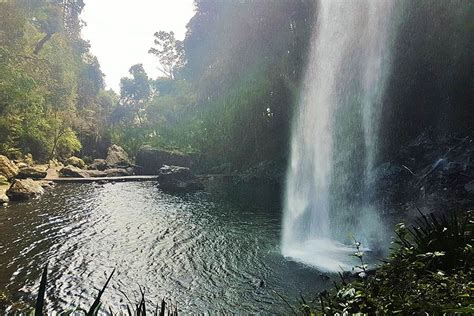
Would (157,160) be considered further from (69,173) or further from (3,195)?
(3,195)

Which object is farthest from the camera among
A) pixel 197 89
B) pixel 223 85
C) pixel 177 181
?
pixel 197 89

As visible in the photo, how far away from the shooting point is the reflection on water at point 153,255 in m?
10.4

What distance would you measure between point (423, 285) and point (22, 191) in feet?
93.3

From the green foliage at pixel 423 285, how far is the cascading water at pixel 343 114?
48.1ft

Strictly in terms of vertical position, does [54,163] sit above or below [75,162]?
below

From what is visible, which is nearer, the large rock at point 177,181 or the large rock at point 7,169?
the large rock at point 7,169

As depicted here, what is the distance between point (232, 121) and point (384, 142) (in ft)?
88.4

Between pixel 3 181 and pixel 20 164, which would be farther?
pixel 20 164

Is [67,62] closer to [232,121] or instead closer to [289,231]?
[232,121]

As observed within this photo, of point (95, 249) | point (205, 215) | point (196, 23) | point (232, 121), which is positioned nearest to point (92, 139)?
point (232, 121)

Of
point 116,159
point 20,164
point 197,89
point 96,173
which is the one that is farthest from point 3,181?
point 197,89

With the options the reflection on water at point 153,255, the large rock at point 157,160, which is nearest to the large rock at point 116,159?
the large rock at point 157,160

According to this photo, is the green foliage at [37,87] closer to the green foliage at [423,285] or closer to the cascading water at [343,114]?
the cascading water at [343,114]

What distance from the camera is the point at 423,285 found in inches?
130
